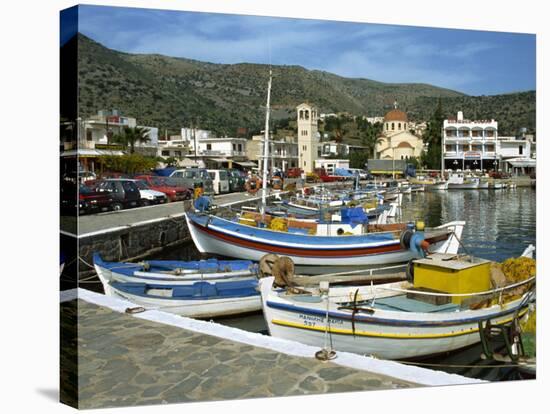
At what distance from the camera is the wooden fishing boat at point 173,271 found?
8820mm

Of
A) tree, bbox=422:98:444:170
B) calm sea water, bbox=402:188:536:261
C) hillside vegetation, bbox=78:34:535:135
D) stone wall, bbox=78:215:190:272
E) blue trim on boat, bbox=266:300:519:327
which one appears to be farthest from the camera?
calm sea water, bbox=402:188:536:261

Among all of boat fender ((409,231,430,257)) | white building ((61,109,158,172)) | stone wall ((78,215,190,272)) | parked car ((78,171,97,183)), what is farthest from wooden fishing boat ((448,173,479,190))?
parked car ((78,171,97,183))

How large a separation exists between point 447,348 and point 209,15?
504 cm

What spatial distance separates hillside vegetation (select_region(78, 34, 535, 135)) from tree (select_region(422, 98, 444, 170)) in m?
0.13

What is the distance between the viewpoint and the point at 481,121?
31.7ft

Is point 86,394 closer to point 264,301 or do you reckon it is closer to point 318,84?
point 264,301

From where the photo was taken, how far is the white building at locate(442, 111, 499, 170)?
386 inches

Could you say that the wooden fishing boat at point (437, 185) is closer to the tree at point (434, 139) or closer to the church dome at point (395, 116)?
the tree at point (434, 139)

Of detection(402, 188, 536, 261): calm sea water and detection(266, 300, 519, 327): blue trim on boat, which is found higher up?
detection(402, 188, 536, 261): calm sea water

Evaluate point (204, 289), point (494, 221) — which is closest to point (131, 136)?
point (204, 289)

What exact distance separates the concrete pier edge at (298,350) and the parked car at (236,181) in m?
12.7

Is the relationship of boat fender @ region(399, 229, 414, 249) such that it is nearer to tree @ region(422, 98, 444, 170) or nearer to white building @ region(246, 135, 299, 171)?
tree @ region(422, 98, 444, 170)

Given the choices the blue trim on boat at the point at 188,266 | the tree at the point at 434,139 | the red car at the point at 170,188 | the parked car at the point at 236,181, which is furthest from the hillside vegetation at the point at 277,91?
the parked car at the point at 236,181

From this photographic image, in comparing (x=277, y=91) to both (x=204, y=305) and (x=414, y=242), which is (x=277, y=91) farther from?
(x=204, y=305)
